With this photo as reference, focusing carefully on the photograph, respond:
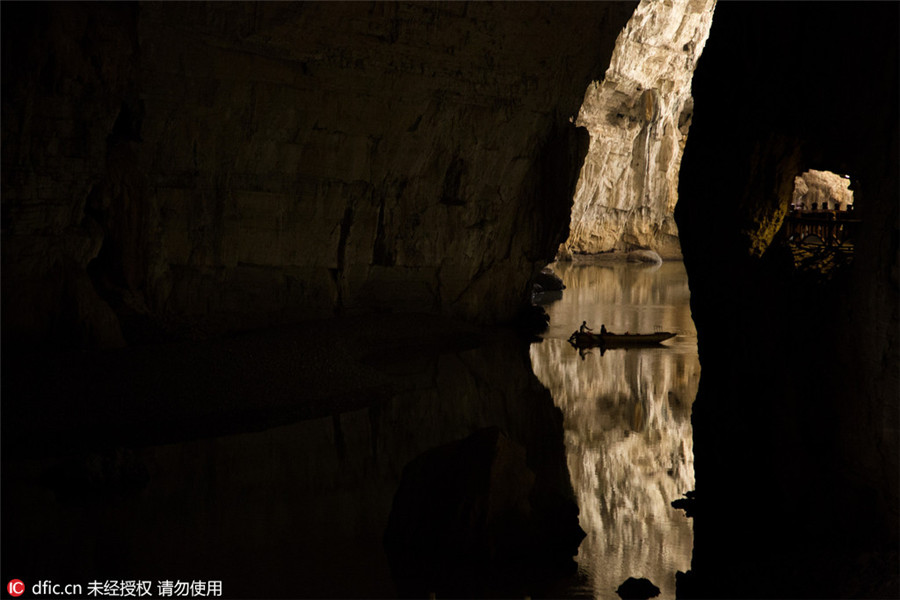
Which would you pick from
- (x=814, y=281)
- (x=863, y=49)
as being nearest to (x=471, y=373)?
(x=814, y=281)

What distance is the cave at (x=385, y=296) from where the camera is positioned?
8.04 m

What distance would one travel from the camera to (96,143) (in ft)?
49.7

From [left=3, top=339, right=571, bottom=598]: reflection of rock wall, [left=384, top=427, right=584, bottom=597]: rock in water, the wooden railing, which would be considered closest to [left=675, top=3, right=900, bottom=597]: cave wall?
the wooden railing

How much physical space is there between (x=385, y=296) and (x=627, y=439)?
9.57 metres

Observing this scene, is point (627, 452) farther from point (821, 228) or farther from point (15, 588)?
point (15, 588)

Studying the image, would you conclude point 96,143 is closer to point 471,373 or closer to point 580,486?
point 471,373

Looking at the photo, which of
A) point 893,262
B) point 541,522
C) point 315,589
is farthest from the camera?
point 541,522

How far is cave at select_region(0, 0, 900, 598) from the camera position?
8.04 meters

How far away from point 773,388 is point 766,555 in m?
1.50

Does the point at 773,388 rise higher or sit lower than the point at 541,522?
higher

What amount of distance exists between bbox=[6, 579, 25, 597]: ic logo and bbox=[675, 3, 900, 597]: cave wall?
580cm

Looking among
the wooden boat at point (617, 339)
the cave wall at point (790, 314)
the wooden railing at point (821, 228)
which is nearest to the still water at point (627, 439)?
the wooden boat at point (617, 339)

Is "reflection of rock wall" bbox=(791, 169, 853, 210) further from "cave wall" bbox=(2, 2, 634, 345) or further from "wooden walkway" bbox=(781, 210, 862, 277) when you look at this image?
"wooden walkway" bbox=(781, 210, 862, 277)

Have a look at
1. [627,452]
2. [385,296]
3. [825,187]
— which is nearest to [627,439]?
[627,452]
